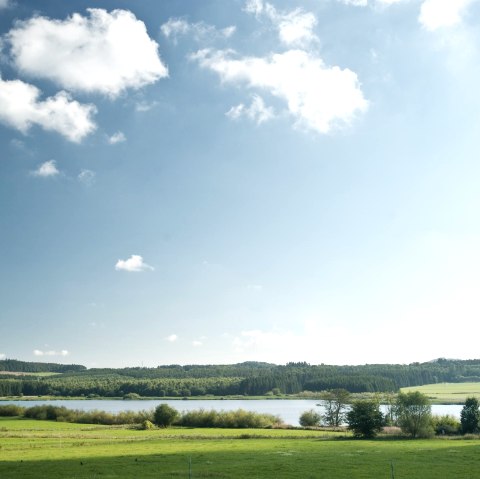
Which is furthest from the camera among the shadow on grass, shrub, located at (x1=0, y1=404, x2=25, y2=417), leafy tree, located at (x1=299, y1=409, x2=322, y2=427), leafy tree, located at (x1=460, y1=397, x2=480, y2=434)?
shrub, located at (x1=0, y1=404, x2=25, y2=417)

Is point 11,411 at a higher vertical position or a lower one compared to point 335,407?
lower

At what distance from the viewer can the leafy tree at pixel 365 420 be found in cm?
8619

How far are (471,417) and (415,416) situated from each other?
1094 centimetres

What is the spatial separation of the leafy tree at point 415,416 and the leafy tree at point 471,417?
665 centimetres

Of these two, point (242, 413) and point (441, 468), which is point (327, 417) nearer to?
point (242, 413)

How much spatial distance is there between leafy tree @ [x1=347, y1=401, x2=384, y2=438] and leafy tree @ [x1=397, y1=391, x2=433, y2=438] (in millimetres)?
4506

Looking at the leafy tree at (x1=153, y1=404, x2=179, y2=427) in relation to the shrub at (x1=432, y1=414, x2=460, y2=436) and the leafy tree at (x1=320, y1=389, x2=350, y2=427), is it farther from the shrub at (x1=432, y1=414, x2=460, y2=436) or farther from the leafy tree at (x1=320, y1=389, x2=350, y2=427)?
the shrub at (x1=432, y1=414, x2=460, y2=436)

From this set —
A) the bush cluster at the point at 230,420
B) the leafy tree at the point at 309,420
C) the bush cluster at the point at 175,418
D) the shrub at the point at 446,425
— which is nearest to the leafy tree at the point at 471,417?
the shrub at the point at 446,425

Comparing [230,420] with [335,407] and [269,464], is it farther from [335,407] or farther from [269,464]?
[269,464]

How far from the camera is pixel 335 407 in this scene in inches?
4796

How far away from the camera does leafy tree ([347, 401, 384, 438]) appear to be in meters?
86.2

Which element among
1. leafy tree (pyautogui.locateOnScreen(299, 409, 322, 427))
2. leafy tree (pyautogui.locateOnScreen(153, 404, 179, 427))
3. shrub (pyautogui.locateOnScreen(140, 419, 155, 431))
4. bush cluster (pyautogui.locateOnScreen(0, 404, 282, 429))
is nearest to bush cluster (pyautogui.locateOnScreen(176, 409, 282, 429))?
bush cluster (pyautogui.locateOnScreen(0, 404, 282, 429))

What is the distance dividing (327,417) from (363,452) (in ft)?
208

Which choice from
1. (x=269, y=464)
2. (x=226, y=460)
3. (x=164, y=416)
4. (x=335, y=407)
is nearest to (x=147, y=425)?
(x=164, y=416)
